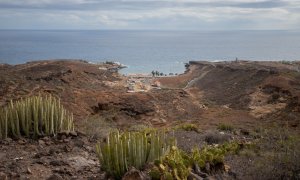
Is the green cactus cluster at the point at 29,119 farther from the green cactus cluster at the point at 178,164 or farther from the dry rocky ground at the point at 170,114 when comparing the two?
the green cactus cluster at the point at 178,164

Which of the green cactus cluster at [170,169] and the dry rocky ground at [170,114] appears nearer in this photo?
the green cactus cluster at [170,169]

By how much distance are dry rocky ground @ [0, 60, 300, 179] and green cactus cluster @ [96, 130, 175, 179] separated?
0.62 metres

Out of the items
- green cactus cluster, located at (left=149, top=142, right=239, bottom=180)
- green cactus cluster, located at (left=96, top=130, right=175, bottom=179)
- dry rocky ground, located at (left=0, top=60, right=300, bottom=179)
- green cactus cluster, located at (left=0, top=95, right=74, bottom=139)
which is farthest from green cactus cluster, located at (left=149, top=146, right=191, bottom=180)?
green cactus cluster, located at (left=0, top=95, right=74, bottom=139)

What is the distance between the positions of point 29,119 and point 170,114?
15355 mm

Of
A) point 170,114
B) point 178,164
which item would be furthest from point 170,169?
point 170,114

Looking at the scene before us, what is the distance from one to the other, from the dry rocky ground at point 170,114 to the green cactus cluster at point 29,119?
355 mm

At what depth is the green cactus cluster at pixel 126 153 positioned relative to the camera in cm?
802

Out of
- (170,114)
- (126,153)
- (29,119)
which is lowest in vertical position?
(170,114)

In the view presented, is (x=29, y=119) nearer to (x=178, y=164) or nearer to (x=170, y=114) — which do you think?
(x=178, y=164)

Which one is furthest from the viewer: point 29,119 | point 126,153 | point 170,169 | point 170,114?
point 170,114

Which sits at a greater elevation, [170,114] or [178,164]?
[178,164]

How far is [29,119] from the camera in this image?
11.3 m

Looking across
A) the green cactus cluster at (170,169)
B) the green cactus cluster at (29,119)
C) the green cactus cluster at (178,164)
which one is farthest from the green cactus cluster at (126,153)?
the green cactus cluster at (29,119)

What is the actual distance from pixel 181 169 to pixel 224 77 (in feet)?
130
